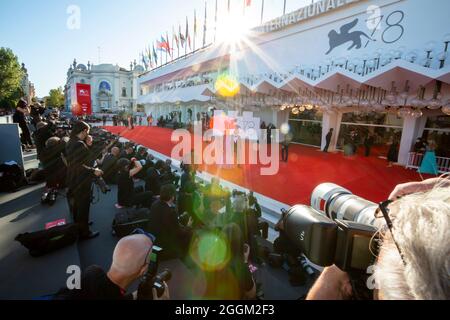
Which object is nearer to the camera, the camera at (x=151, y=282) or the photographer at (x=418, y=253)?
the photographer at (x=418, y=253)

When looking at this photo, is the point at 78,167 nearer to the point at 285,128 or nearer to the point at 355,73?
the point at 355,73

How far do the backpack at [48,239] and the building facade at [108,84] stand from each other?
6599cm

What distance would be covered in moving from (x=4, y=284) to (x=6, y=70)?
1796 inches

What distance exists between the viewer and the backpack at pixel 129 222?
13.7 feet

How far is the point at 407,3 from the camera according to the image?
33.2 ft

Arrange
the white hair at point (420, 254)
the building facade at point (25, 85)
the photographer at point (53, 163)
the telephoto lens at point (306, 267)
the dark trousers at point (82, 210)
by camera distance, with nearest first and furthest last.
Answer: the white hair at point (420, 254) < the telephoto lens at point (306, 267) < the dark trousers at point (82, 210) < the photographer at point (53, 163) < the building facade at point (25, 85)

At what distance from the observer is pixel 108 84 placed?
66062 mm

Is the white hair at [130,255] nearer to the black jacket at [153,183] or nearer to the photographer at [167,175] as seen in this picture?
the black jacket at [153,183]

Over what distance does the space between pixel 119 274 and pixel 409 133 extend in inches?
510

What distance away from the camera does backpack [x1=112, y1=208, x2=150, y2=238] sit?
13.7 feet

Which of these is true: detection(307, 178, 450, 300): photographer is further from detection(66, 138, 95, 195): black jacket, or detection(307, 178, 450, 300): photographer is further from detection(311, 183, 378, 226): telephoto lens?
detection(66, 138, 95, 195): black jacket

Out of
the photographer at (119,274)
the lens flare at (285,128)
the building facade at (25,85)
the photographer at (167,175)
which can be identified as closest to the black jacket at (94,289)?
the photographer at (119,274)

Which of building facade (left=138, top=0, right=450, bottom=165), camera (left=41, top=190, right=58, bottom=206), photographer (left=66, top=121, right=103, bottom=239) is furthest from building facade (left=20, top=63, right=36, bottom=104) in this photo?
photographer (left=66, top=121, right=103, bottom=239)
